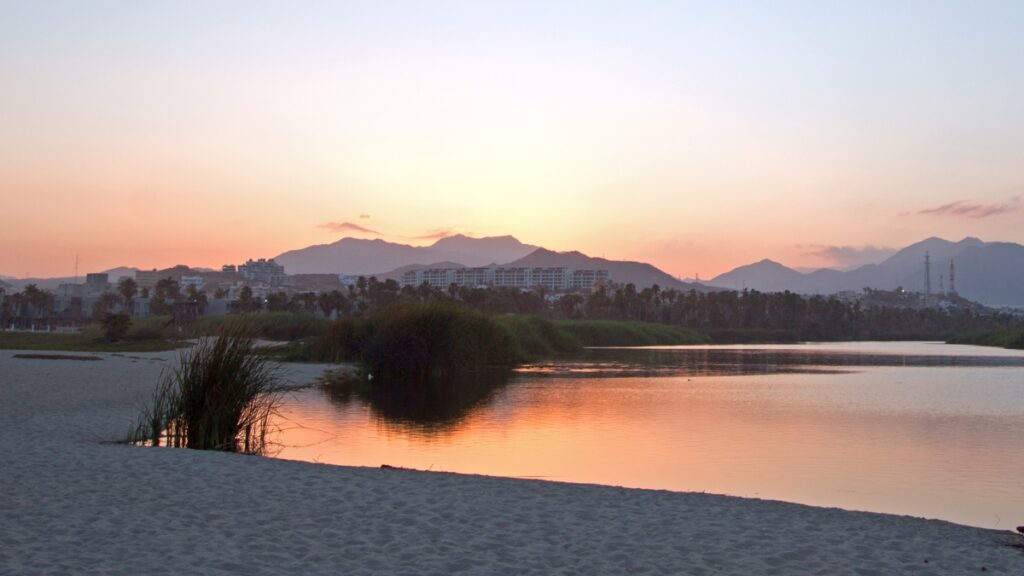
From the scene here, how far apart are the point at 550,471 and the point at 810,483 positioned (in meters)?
3.53

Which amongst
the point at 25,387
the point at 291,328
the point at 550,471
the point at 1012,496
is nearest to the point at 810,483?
the point at 1012,496

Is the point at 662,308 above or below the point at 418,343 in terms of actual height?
above

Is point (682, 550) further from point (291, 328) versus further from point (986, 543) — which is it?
point (291, 328)

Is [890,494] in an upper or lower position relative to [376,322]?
lower

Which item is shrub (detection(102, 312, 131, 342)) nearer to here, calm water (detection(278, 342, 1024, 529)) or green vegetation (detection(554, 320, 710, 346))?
calm water (detection(278, 342, 1024, 529))

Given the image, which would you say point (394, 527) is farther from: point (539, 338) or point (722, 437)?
point (539, 338)

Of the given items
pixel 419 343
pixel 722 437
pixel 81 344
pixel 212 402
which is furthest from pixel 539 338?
pixel 212 402

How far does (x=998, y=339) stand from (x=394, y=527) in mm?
78830

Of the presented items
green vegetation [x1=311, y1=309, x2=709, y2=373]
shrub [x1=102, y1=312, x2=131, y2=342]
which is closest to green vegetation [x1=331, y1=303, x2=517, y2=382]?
green vegetation [x1=311, y1=309, x2=709, y2=373]

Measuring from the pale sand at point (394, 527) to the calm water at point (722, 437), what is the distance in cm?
259

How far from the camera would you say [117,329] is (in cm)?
4197

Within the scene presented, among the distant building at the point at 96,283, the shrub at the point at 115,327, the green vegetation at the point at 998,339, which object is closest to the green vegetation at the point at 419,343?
the shrub at the point at 115,327

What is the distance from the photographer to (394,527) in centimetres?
770

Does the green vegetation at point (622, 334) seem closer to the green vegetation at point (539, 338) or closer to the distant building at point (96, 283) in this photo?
the green vegetation at point (539, 338)
